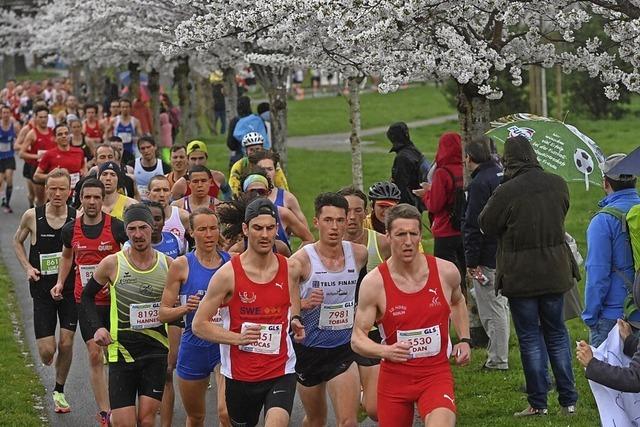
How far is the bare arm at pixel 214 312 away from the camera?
25.7 ft

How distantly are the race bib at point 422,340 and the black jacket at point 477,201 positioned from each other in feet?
10.8

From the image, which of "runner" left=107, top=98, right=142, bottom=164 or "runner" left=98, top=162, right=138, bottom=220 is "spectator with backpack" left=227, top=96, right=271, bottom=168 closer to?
"runner" left=107, top=98, right=142, bottom=164

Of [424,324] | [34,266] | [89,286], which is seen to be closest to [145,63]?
[34,266]

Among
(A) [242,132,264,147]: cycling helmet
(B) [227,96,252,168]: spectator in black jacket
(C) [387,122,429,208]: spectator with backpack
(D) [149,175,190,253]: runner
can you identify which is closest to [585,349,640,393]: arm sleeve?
(D) [149,175,190,253]: runner

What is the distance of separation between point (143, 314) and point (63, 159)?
9.78 m

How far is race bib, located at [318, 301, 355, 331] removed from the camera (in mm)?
8719

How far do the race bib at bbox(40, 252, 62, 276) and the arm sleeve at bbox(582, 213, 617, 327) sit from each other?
15.1 ft

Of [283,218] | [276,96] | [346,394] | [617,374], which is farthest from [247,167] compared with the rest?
[276,96]

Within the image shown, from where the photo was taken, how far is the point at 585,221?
19.7 metres

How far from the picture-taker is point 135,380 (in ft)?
30.5

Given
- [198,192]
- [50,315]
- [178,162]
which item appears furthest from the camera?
[178,162]

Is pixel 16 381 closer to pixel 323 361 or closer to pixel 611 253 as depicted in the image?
pixel 323 361

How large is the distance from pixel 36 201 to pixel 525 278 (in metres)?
12.3

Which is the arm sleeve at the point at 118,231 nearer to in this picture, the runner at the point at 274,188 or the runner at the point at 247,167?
the runner at the point at 274,188
